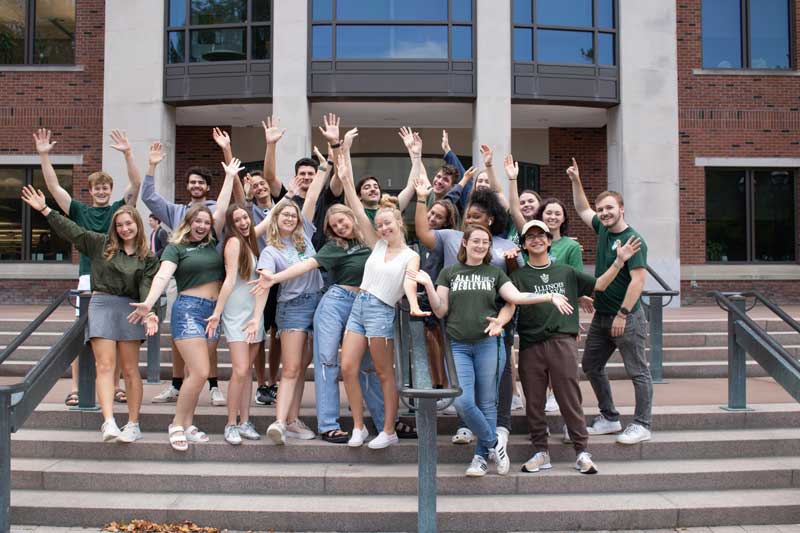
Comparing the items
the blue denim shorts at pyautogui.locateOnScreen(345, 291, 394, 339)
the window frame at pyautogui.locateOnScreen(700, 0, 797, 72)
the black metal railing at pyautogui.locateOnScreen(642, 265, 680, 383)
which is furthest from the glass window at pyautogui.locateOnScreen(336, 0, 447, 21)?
the blue denim shorts at pyautogui.locateOnScreen(345, 291, 394, 339)

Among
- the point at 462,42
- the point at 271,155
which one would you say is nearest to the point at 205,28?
the point at 462,42

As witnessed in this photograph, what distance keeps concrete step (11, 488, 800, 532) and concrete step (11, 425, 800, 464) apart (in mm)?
369

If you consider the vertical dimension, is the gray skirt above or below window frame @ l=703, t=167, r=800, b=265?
below

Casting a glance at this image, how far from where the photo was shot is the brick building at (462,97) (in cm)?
1338

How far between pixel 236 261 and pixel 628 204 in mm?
10510

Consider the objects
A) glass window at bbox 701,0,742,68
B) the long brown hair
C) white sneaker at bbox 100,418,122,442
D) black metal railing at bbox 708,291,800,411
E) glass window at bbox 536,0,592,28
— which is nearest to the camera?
white sneaker at bbox 100,418,122,442

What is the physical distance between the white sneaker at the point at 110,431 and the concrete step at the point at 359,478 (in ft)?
0.71

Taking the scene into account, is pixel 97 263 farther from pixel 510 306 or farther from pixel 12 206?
pixel 12 206

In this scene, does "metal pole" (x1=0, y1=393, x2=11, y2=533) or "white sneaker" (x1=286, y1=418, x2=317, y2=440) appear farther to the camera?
"white sneaker" (x1=286, y1=418, x2=317, y2=440)

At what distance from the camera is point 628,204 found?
45.4 feet

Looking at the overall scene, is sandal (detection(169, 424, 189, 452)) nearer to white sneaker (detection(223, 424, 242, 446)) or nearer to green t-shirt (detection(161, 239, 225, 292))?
white sneaker (detection(223, 424, 242, 446))

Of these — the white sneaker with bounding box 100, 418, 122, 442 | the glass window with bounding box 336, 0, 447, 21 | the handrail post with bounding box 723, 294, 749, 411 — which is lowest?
the white sneaker with bounding box 100, 418, 122, 442

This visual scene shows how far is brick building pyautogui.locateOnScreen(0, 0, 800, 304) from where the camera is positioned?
13383 millimetres

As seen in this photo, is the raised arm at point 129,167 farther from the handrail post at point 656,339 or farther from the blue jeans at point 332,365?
the handrail post at point 656,339
